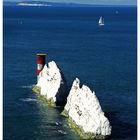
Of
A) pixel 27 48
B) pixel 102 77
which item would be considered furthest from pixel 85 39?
pixel 102 77

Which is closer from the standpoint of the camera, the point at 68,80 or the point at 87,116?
the point at 87,116

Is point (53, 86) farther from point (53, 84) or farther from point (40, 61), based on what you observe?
point (40, 61)

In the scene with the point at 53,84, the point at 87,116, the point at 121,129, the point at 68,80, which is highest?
the point at 53,84

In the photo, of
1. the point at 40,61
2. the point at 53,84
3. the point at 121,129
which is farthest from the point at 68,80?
the point at 121,129

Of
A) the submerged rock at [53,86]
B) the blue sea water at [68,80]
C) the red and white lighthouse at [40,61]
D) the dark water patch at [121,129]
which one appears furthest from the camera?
the red and white lighthouse at [40,61]

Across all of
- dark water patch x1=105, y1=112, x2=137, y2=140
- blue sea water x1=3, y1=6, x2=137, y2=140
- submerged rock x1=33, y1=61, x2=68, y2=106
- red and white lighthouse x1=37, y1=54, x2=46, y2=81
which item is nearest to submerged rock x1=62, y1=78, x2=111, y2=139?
blue sea water x1=3, y1=6, x2=137, y2=140

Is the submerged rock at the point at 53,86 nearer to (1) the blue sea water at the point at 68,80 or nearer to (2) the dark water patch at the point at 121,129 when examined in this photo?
(1) the blue sea water at the point at 68,80

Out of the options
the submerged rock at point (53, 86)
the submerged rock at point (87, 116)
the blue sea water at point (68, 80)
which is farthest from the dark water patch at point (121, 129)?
the submerged rock at point (53, 86)

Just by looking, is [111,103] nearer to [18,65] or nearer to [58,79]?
[58,79]
